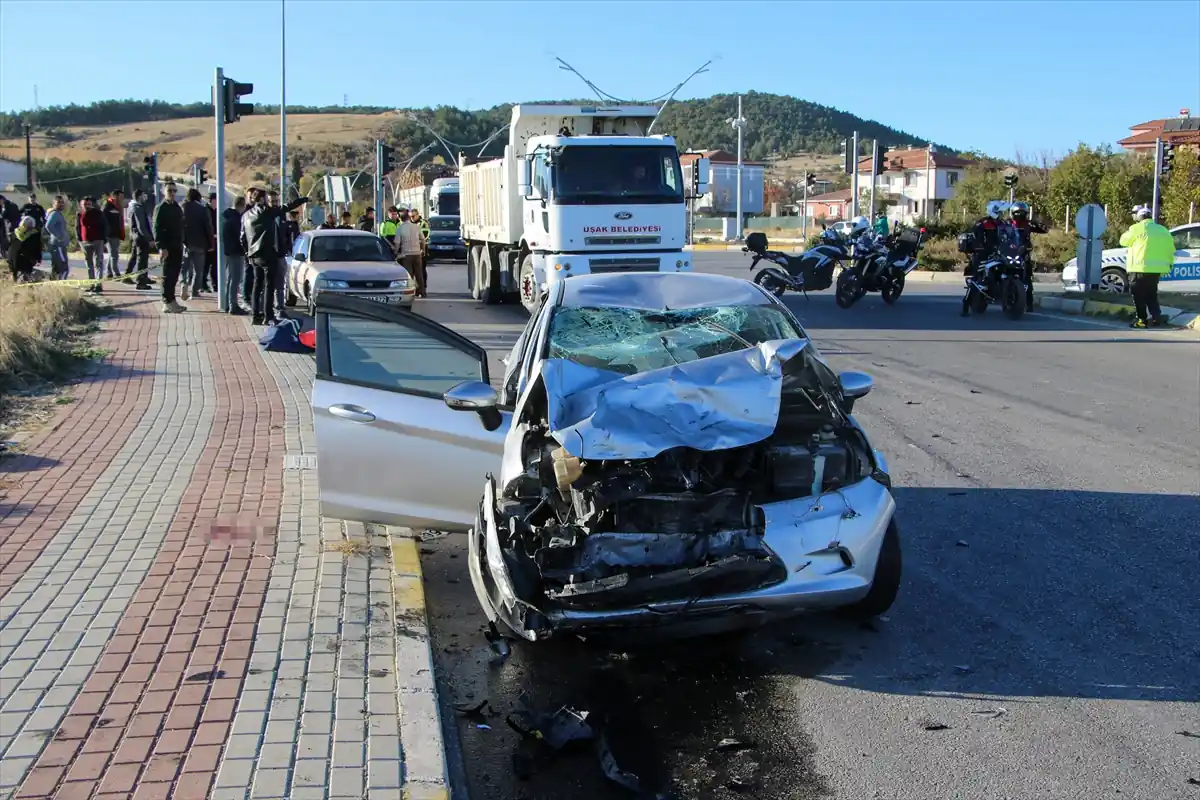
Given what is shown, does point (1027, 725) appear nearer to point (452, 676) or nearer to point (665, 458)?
point (665, 458)

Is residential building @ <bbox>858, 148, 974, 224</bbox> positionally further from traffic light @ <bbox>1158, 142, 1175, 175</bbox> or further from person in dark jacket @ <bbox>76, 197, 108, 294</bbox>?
person in dark jacket @ <bbox>76, 197, 108, 294</bbox>

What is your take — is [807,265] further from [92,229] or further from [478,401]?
[478,401]

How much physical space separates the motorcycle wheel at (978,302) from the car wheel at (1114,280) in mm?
5003

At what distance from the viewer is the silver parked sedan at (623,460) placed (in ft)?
16.0

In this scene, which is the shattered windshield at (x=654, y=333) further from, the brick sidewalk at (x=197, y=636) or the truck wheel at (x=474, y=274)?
the truck wheel at (x=474, y=274)

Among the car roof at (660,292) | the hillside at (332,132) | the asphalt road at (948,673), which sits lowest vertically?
the asphalt road at (948,673)

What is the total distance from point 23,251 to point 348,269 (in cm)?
628

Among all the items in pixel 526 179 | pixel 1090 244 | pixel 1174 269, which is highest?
pixel 526 179

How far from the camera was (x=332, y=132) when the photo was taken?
13012 cm

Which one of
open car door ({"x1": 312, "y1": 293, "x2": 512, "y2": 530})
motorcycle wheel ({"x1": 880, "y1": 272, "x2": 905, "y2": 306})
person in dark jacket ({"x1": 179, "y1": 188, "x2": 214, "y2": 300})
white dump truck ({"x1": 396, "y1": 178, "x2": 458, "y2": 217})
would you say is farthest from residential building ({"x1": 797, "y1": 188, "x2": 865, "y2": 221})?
open car door ({"x1": 312, "y1": 293, "x2": 512, "y2": 530})

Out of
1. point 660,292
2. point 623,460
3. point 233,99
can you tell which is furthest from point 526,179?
point 623,460

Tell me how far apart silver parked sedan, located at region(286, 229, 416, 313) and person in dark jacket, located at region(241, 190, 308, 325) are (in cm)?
79

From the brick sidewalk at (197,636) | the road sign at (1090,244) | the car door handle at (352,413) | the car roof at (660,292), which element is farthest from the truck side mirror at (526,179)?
the car door handle at (352,413)

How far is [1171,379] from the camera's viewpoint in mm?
13297
